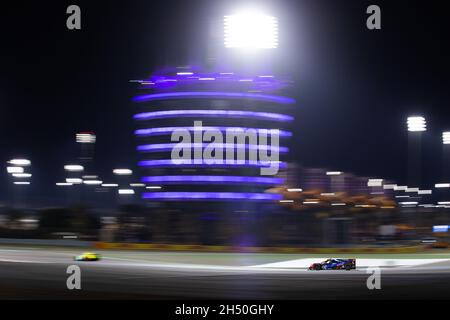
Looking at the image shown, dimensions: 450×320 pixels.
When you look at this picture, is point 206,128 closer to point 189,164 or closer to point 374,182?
point 189,164

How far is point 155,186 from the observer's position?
69.9m

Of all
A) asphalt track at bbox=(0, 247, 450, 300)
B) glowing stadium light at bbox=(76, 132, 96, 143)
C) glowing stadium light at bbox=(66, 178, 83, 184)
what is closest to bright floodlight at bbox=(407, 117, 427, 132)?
asphalt track at bbox=(0, 247, 450, 300)

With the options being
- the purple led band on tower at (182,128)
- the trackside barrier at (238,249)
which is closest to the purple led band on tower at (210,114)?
the purple led band on tower at (182,128)

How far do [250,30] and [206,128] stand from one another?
24.5 meters

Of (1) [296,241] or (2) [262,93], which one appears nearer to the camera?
(1) [296,241]

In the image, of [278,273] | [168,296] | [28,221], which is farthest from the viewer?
[28,221]

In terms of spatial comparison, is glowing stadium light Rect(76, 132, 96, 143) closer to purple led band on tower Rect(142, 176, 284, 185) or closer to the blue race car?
purple led band on tower Rect(142, 176, 284, 185)

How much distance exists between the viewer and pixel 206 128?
226ft

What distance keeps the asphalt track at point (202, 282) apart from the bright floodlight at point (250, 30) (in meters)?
19.7

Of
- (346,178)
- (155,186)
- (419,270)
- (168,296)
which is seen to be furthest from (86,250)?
(346,178)

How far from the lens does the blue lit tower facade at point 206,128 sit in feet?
224

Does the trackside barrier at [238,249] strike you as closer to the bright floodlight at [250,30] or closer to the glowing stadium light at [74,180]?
the bright floodlight at [250,30]
